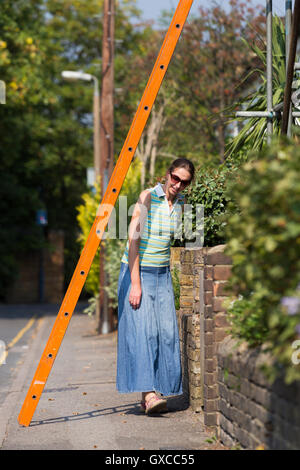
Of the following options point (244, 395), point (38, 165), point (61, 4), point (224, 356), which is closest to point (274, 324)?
point (244, 395)

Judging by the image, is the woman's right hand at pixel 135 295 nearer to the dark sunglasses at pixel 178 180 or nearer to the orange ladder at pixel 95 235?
the orange ladder at pixel 95 235

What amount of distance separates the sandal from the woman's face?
160 centimetres

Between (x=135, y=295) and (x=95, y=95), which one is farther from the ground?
(x=95, y=95)

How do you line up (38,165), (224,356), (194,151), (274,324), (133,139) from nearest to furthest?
1. (274,324)
2. (224,356)
3. (133,139)
4. (194,151)
5. (38,165)

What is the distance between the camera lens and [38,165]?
105 ft

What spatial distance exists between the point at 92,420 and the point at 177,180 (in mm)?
1960

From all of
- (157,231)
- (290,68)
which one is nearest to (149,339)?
(157,231)

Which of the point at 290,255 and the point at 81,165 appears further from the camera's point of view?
the point at 81,165

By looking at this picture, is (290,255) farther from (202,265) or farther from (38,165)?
(38,165)

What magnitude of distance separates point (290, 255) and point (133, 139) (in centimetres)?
293

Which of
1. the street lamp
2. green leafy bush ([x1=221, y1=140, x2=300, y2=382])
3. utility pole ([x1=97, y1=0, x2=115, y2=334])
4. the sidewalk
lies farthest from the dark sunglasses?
the street lamp

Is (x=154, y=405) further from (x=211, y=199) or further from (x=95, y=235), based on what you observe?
(x=211, y=199)

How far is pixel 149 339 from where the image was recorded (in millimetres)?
6273

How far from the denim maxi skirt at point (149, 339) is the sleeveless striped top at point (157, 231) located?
84mm
